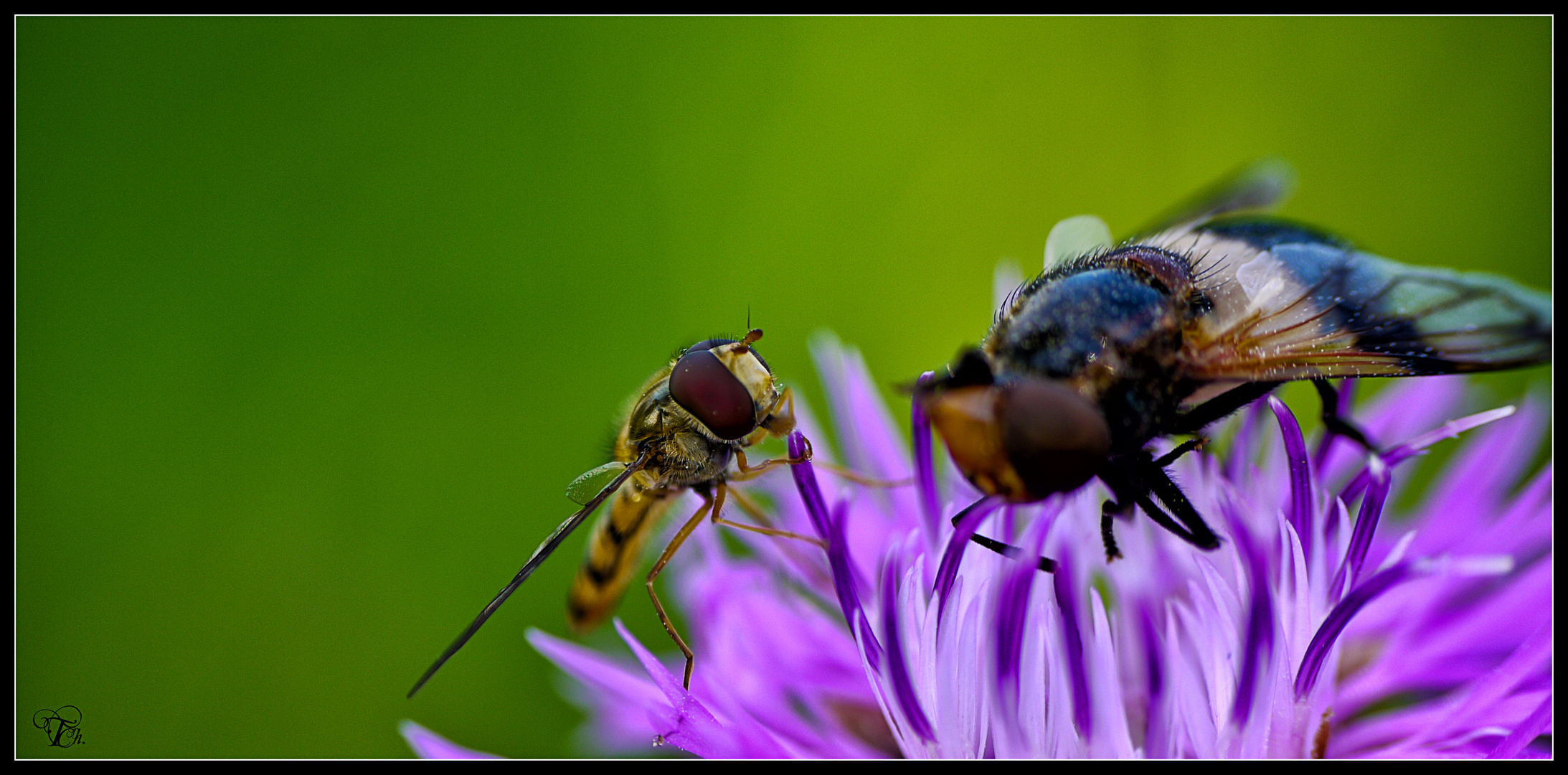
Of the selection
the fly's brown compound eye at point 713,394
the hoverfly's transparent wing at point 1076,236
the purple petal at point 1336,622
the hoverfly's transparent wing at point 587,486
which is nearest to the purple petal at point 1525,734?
the purple petal at point 1336,622

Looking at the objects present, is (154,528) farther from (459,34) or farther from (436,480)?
(459,34)

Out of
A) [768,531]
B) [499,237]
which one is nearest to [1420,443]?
[768,531]

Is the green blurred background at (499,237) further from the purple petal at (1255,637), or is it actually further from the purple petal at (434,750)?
the purple petal at (1255,637)

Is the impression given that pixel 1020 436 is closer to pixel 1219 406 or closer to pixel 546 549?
pixel 1219 406

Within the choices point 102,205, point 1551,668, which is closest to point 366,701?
point 102,205

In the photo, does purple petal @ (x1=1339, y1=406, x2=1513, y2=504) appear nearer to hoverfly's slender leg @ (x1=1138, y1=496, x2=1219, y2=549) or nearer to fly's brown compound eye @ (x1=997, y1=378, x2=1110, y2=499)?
hoverfly's slender leg @ (x1=1138, y1=496, x2=1219, y2=549)

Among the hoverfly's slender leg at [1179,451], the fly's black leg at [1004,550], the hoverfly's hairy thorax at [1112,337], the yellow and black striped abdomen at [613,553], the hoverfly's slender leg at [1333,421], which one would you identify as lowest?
the yellow and black striped abdomen at [613,553]
